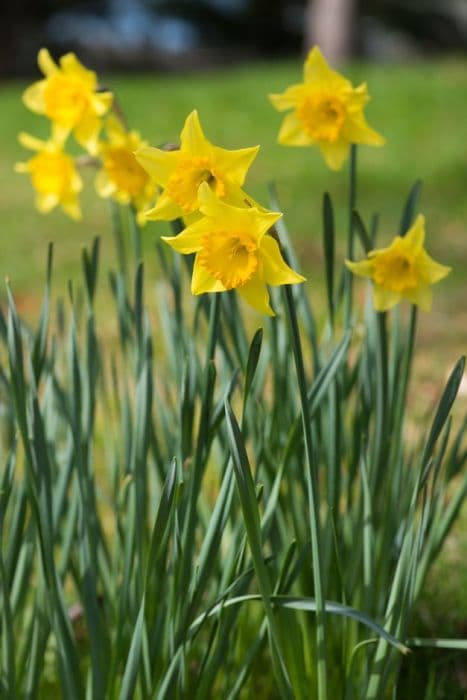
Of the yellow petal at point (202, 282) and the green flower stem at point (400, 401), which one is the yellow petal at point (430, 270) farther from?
the yellow petal at point (202, 282)

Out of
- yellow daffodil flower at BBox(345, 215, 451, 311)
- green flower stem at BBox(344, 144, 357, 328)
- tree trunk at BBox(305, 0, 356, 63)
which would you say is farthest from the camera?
tree trunk at BBox(305, 0, 356, 63)

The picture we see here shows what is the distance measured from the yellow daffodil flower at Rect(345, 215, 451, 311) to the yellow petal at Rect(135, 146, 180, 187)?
335 millimetres

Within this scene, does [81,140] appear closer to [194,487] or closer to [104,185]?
[104,185]

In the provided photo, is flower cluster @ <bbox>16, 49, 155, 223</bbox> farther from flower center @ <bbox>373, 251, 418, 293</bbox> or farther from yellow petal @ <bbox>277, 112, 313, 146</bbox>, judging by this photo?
flower center @ <bbox>373, 251, 418, 293</bbox>

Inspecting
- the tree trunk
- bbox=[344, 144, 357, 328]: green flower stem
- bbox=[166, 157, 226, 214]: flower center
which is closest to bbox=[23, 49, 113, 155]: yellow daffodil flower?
bbox=[344, 144, 357, 328]: green flower stem

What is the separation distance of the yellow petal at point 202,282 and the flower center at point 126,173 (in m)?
0.46

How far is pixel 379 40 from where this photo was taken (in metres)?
17.4

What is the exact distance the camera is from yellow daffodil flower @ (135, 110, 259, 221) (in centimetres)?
101

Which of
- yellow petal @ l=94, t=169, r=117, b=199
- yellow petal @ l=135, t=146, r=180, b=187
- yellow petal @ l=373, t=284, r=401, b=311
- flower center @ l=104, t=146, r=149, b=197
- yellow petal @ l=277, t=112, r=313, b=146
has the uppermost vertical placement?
yellow petal @ l=135, t=146, r=180, b=187

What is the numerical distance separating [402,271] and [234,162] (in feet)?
1.25

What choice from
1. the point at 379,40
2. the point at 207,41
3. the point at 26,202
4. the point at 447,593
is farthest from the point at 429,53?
the point at 447,593

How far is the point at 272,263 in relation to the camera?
0.97 metres

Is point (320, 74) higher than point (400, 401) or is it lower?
higher

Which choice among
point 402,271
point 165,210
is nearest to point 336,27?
point 402,271
